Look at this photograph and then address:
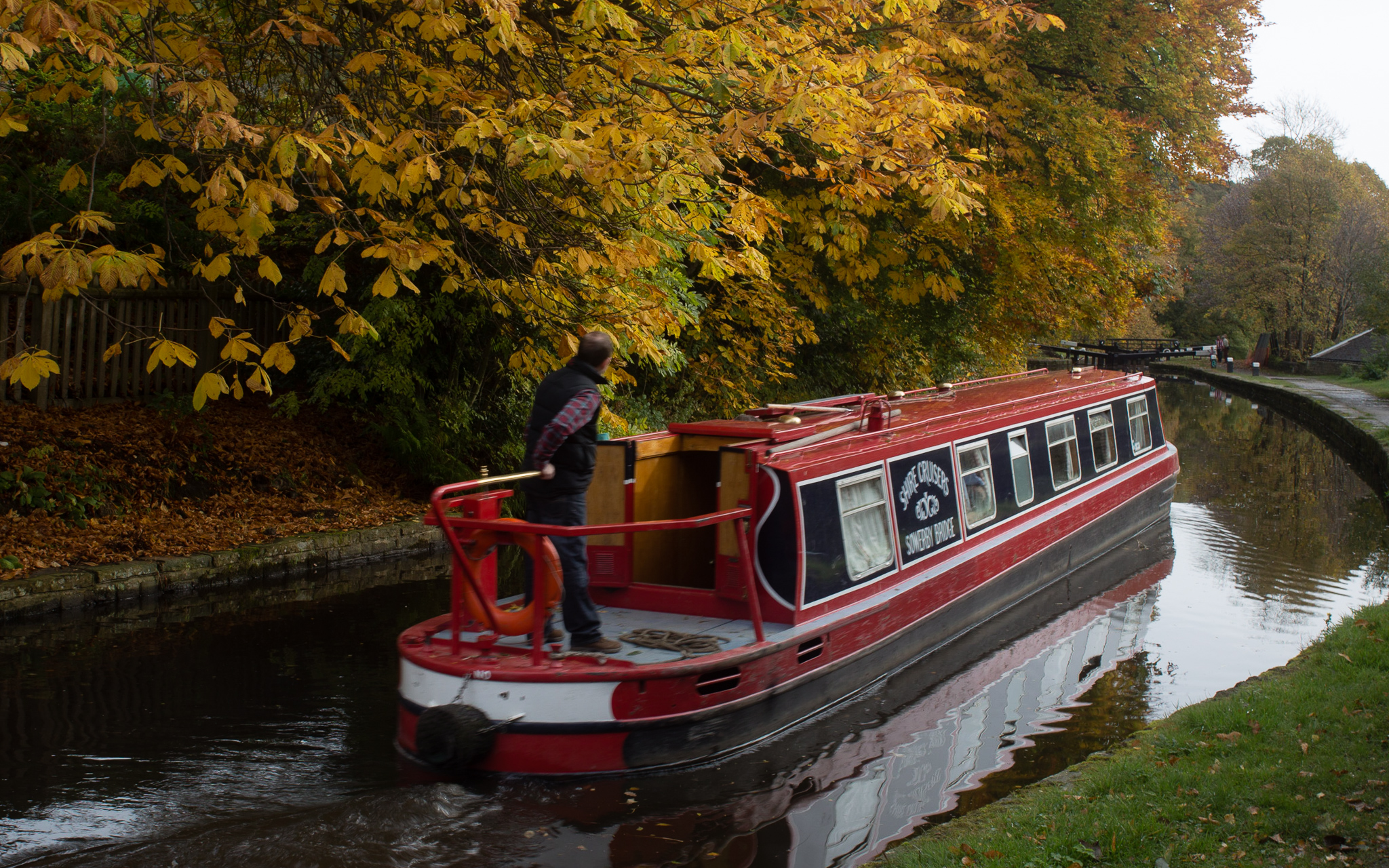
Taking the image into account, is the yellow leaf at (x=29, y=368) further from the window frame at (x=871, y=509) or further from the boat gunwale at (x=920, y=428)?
the window frame at (x=871, y=509)

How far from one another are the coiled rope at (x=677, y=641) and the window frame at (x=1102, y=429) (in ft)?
24.0

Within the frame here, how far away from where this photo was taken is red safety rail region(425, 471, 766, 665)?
5559mm

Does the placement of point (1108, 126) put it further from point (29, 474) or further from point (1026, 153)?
point (29, 474)

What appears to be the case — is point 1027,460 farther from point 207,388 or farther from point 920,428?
point 207,388

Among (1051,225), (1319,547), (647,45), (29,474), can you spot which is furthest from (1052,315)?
(29,474)

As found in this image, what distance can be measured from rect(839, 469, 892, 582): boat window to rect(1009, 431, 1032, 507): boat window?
2.77 meters

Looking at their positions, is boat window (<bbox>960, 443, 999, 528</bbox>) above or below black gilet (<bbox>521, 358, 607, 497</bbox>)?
below

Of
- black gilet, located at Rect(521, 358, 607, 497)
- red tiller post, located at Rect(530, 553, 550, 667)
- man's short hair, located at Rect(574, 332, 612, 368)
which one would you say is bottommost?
red tiller post, located at Rect(530, 553, 550, 667)

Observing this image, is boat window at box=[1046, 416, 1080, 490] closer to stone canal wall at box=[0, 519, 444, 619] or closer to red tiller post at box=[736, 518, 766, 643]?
red tiller post at box=[736, 518, 766, 643]

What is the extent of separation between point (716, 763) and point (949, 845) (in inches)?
66.9

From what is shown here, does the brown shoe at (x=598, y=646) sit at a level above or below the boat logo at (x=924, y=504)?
below

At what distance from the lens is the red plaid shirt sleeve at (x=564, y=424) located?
5797mm

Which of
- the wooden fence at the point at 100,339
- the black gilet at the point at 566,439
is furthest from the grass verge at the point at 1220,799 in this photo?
the wooden fence at the point at 100,339

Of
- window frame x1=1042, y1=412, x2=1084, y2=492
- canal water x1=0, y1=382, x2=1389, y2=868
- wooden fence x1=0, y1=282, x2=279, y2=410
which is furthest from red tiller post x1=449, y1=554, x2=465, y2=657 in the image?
window frame x1=1042, y1=412, x2=1084, y2=492
